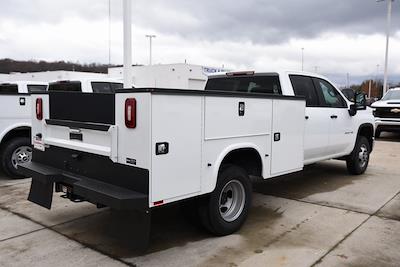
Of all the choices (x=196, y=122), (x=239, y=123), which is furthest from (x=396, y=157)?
(x=196, y=122)

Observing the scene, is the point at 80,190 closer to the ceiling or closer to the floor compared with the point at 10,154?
closer to the ceiling

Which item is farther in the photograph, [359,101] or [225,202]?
[359,101]

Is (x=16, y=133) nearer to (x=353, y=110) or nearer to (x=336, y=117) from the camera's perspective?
(x=336, y=117)

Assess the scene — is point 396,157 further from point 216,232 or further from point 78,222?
point 78,222

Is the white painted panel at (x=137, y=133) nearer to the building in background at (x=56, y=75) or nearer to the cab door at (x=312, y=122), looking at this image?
the cab door at (x=312, y=122)

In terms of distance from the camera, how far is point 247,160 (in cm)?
502

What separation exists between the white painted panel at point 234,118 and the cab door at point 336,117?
7.25 feet

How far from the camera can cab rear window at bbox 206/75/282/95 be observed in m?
5.99

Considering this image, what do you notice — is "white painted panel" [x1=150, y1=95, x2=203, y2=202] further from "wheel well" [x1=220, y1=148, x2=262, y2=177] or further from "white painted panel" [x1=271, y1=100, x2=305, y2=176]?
"white painted panel" [x1=271, y1=100, x2=305, y2=176]

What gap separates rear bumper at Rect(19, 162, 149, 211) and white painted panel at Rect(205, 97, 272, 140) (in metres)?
1.02

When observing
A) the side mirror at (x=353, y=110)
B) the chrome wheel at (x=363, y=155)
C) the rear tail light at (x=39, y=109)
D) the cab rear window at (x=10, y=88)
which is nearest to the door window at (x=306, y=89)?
the side mirror at (x=353, y=110)

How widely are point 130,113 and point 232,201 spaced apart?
1.90m

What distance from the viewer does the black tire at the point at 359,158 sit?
8.03 m

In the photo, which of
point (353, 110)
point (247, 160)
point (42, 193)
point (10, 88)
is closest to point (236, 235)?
point (247, 160)
